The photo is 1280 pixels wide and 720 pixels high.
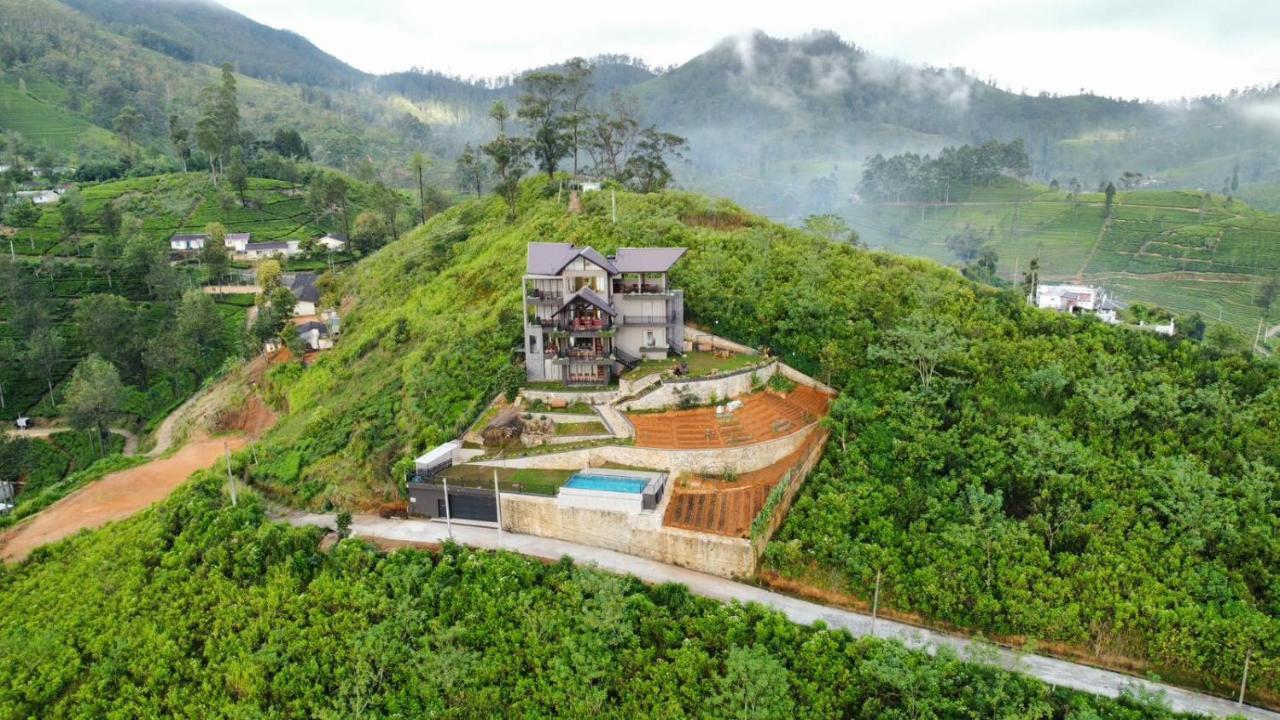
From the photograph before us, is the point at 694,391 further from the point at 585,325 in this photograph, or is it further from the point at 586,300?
the point at 586,300

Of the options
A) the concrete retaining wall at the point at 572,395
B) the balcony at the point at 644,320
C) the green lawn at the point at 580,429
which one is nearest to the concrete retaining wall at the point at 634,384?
the concrete retaining wall at the point at 572,395

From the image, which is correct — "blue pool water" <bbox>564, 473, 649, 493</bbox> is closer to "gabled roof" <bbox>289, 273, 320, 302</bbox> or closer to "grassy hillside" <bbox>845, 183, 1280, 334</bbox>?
"gabled roof" <bbox>289, 273, 320, 302</bbox>

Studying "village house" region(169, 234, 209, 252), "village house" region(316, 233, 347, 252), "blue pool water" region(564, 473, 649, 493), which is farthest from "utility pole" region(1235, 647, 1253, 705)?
"village house" region(169, 234, 209, 252)

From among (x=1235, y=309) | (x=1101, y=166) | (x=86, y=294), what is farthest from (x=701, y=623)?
(x=1101, y=166)

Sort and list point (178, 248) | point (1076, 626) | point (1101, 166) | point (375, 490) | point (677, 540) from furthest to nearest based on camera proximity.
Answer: point (1101, 166) < point (178, 248) < point (375, 490) < point (677, 540) < point (1076, 626)

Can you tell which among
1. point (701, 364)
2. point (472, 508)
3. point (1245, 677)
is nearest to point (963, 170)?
point (701, 364)

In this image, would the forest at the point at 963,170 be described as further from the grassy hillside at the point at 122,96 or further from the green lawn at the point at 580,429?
the grassy hillside at the point at 122,96

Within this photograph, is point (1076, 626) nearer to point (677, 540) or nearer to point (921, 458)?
point (921, 458)
